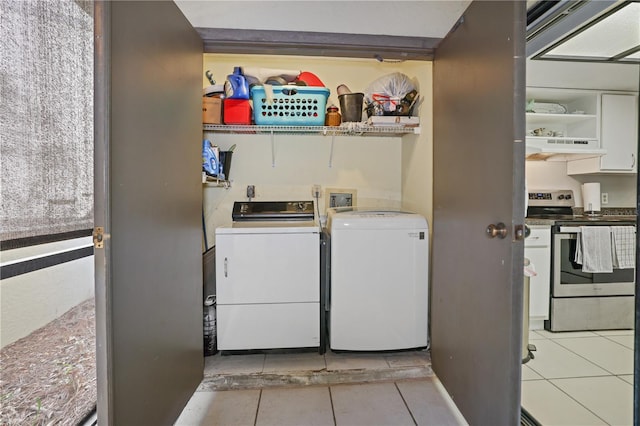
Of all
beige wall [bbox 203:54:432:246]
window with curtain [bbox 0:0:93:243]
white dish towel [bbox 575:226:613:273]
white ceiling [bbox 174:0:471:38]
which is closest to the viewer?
window with curtain [bbox 0:0:93:243]

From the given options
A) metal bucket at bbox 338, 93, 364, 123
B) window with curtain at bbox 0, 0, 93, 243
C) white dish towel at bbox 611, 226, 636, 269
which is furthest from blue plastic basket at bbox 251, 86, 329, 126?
white dish towel at bbox 611, 226, 636, 269

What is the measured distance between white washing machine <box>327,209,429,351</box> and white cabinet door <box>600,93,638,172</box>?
2.40 meters

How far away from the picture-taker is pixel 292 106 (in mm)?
2223

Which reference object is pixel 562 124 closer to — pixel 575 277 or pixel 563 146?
pixel 563 146

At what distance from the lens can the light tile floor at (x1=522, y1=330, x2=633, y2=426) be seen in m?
1.60

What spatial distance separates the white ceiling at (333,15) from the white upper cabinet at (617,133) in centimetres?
225

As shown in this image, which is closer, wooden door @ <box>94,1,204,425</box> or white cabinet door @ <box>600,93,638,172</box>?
wooden door @ <box>94,1,204,425</box>

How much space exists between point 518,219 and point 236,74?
1950 mm

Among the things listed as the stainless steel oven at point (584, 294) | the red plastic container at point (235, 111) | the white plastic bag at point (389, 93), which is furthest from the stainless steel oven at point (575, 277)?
the red plastic container at point (235, 111)

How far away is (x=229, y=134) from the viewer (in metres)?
2.70

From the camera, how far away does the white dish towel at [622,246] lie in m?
2.51

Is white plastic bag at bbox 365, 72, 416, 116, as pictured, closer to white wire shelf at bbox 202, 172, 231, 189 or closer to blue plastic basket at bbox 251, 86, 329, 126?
blue plastic basket at bbox 251, 86, 329, 126

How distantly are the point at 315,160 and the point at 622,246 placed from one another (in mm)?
2621

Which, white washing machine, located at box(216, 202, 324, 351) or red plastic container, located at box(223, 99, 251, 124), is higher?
red plastic container, located at box(223, 99, 251, 124)
